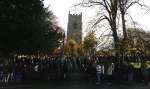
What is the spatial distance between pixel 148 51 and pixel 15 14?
14187 mm

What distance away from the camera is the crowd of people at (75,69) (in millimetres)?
23438

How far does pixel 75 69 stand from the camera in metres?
24.0

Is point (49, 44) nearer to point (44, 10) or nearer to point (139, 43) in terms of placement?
point (44, 10)

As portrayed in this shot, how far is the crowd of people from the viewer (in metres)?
23.4

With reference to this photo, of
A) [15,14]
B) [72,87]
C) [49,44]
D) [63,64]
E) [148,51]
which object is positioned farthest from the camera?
[148,51]

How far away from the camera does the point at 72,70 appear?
23875 mm

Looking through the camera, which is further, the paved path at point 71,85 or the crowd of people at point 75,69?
the crowd of people at point 75,69

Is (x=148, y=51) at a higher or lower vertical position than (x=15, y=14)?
lower

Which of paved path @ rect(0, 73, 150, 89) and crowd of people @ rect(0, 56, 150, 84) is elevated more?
crowd of people @ rect(0, 56, 150, 84)

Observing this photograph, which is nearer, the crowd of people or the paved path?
the paved path

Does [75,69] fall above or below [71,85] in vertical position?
above

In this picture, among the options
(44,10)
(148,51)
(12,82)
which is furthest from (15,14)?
(148,51)

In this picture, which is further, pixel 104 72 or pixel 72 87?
pixel 104 72

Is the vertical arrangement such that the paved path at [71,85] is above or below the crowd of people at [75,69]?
below
